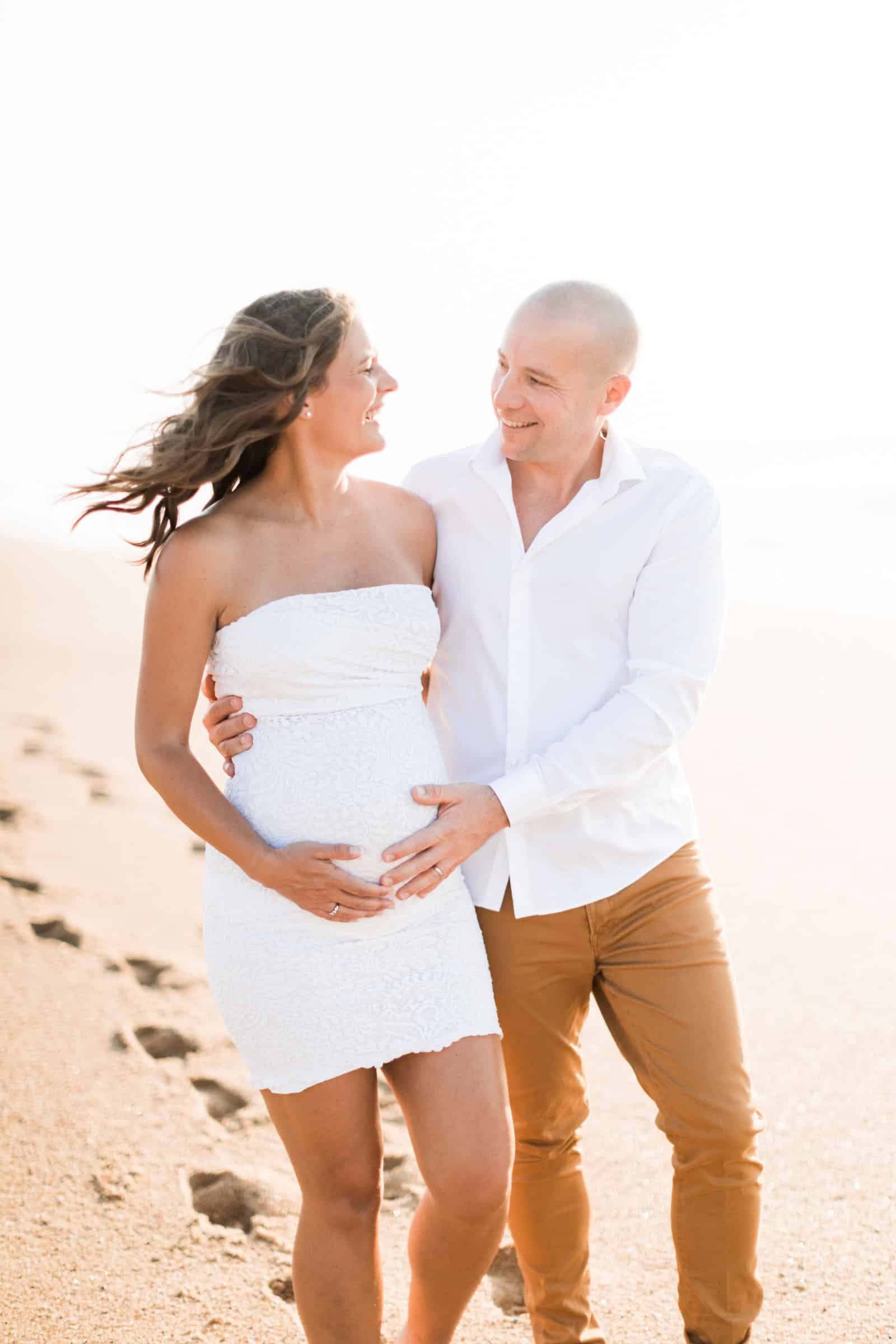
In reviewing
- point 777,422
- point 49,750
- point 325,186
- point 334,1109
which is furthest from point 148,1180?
point 325,186

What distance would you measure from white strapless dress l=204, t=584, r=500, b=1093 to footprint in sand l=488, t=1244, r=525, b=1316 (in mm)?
840

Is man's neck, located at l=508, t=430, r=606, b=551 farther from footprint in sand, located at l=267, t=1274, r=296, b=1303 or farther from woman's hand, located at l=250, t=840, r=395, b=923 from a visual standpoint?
footprint in sand, located at l=267, t=1274, r=296, b=1303

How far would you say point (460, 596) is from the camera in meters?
2.77

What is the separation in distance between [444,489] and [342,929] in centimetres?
106

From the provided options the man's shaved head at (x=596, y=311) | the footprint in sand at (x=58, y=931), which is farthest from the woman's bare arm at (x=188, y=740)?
the footprint in sand at (x=58, y=931)

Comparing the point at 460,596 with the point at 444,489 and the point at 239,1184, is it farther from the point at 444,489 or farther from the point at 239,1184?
the point at 239,1184

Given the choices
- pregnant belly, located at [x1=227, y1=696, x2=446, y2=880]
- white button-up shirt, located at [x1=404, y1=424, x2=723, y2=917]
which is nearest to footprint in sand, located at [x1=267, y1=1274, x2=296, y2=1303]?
white button-up shirt, located at [x1=404, y1=424, x2=723, y2=917]

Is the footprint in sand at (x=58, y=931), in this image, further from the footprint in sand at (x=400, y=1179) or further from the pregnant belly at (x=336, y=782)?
the pregnant belly at (x=336, y=782)

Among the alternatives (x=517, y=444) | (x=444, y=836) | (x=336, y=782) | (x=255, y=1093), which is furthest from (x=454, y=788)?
(x=255, y=1093)

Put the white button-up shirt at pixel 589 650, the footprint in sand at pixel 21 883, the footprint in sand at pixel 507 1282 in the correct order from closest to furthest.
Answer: the white button-up shirt at pixel 589 650
the footprint in sand at pixel 507 1282
the footprint in sand at pixel 21 883

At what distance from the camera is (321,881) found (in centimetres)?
234

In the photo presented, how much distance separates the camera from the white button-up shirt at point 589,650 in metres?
Result: 2.66

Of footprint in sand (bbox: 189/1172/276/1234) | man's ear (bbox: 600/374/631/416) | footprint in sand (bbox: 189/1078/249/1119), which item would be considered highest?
man's ear (bbox: 600/374/631/416)

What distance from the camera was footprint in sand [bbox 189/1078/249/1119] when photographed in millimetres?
3604
